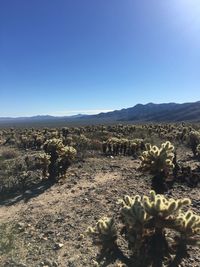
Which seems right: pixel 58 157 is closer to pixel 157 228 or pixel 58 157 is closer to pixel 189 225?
pixel 157 228

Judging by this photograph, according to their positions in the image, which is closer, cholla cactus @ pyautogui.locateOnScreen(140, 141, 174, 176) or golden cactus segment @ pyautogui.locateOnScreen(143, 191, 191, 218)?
golden cactus segment @ pyautogui.locateOnScreen(143, 191, 191, 218)

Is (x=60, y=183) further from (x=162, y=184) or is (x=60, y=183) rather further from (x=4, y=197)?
(x=162, y=184)

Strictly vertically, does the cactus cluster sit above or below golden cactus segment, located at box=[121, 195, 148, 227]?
below

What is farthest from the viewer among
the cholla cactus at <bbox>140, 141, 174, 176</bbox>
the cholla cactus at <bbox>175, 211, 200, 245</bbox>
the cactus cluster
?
the cactus cluster

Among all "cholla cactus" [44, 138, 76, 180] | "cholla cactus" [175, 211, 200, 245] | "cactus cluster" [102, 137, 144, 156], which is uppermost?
"cholla cactus" [175, 211, 200, 245]

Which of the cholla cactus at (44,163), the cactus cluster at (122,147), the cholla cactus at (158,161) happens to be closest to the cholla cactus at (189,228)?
the cholla cactus at (158,161)

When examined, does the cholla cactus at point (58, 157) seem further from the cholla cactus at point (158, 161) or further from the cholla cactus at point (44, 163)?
the cholla cactus at point (158, 161)

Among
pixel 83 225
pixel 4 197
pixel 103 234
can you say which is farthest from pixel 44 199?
pixel 103 234

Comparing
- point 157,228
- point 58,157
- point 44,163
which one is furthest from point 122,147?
point 157,228

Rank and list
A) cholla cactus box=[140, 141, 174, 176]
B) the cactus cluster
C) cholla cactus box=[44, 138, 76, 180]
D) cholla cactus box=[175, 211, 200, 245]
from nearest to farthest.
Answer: cholla cactus box=[175, 211, 200, 245]
cholla cactus box=[140, 141, 174, 176]
cholla cactus box=[44, 138, 76, 180]
the cactus cluster

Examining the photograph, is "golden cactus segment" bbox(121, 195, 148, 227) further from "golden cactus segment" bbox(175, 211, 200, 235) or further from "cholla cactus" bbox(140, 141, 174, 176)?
"cholla cactus" bbox(140, 141, 174, 176)

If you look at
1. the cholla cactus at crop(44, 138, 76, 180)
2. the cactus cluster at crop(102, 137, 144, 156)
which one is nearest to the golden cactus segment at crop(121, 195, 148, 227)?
the cholla cactus at crop(44, 138, 76, 180)

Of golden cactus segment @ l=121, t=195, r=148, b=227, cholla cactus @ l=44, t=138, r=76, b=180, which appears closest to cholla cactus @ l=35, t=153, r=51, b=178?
cholla cactus @ l=44, t=138, r=76, b=180

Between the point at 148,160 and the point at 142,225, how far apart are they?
4.82 metres
